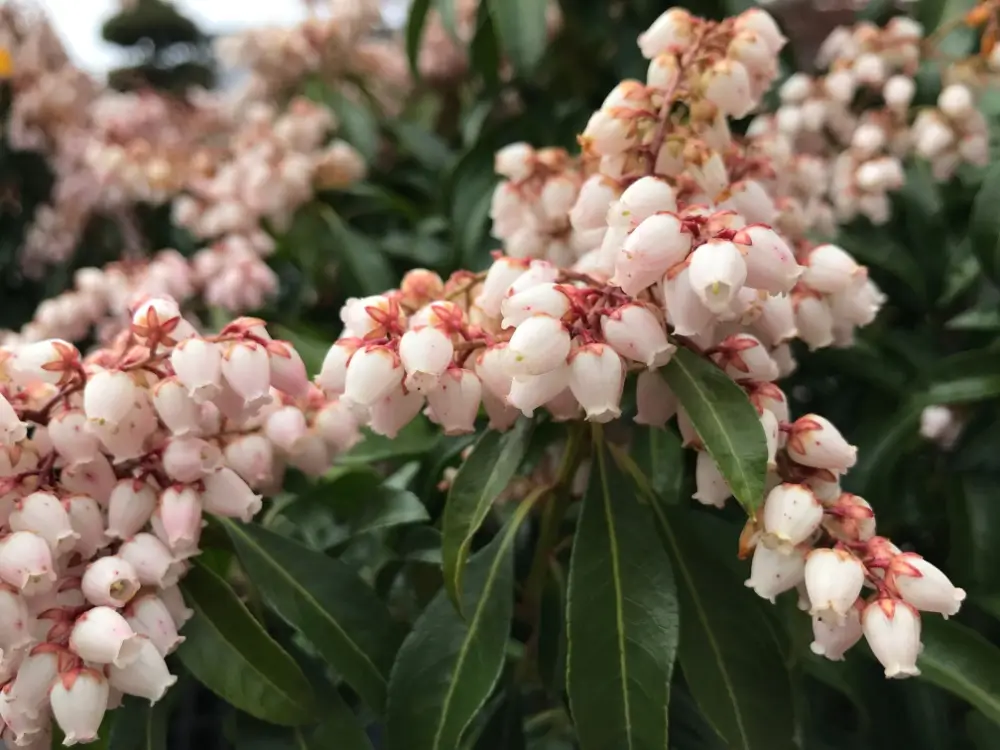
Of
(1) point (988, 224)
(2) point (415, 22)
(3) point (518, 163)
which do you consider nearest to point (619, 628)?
(3) point (518, 163)

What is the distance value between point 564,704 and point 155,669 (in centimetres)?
37

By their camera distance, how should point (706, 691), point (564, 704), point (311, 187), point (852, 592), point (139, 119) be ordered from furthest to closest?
point (139, 119)
point (311, 187)
point (564, 704)
point (706, 691)
point (852, 592)

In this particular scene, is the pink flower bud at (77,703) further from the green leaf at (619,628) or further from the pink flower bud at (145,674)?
the green leaf at (619,628)

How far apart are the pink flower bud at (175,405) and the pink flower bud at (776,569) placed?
1.22 feet

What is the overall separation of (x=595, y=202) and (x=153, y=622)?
1.34ft

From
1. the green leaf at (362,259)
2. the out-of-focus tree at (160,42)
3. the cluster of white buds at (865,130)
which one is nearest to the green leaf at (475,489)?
the cluster of white buds at (865,130)

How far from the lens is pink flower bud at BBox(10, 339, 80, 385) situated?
58cm

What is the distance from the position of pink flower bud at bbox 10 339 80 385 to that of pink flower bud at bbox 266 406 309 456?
151 millimetres

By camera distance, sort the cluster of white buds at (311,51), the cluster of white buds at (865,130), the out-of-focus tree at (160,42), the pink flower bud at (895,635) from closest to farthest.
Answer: the pink flower bud at (895,635)
the cluster of white buds at (865,130)
the cluster of white buds at (311,51)
the out-of-focus tree at (160,42)

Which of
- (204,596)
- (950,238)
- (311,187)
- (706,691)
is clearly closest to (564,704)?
(706,691)

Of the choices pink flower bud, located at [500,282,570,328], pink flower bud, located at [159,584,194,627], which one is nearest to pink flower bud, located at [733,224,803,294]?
pink flower bud, located at [500,282,570,328]

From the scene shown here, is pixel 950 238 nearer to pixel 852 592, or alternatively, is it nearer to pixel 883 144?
pixel 883 144

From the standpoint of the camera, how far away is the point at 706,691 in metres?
0.60

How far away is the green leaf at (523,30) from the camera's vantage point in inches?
43.6
